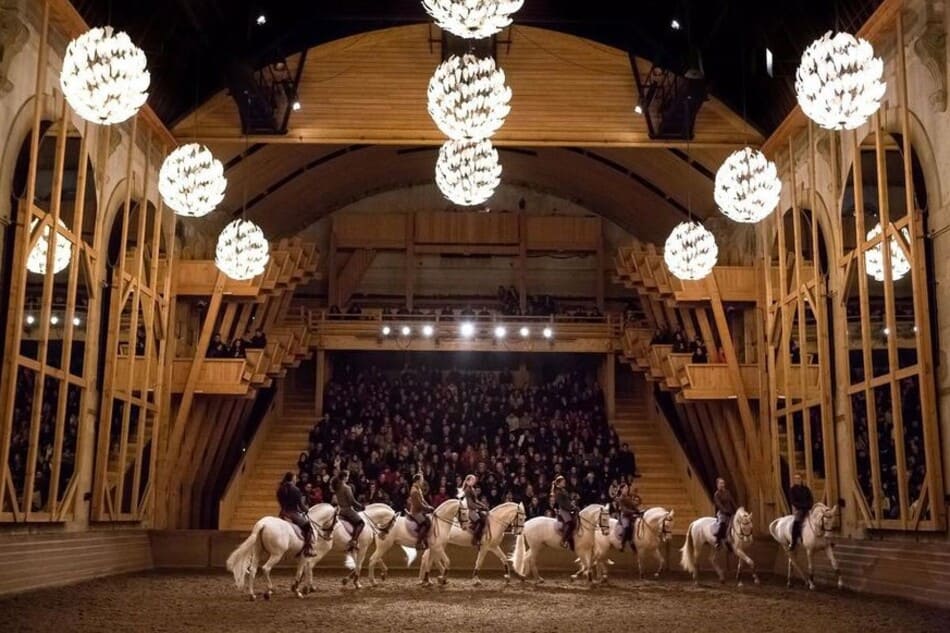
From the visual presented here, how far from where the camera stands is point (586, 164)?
35938 mm

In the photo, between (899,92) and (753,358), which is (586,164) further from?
(899,92)

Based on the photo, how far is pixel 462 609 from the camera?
47.3 ft

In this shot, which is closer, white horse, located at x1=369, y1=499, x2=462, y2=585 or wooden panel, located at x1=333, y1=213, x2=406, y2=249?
white horse, located at x1=369, y1=499, x2=462, y2=585

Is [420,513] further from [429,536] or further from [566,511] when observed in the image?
[566,511]

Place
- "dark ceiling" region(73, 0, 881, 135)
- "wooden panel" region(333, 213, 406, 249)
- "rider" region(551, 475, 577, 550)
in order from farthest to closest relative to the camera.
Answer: "wooden panel" region(333, 213, 406, 249) < "dark ceiling" region(73, 0, 881, 135) < "rider" region(551, 475, 577, 550)

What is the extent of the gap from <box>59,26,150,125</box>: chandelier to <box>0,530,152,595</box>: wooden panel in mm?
7472

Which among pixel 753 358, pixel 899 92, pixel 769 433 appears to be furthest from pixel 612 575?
pixel 899 92

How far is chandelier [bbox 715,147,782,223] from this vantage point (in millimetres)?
16906

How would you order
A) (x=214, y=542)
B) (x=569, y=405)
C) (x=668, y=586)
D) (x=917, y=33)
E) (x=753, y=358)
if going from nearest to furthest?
(x=917, y=33), (x=668, y=586), (x=214, y=542), (x=753, y=358), (x=569, y=405)

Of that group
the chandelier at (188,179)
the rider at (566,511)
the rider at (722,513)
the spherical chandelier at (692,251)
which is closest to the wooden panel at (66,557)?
the chandelier at (188,179)

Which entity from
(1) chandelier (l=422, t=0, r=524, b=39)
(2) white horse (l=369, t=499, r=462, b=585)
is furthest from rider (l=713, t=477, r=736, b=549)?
(1) chandelier (l=422, t=0, r=524, b=39)

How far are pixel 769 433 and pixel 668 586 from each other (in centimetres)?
712

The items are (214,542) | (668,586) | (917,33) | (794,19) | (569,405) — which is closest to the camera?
(917,33)

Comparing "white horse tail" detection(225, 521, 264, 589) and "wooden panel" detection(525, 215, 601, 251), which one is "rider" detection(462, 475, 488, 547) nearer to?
"white horse tail" detection(225, 521, 264, 589)
